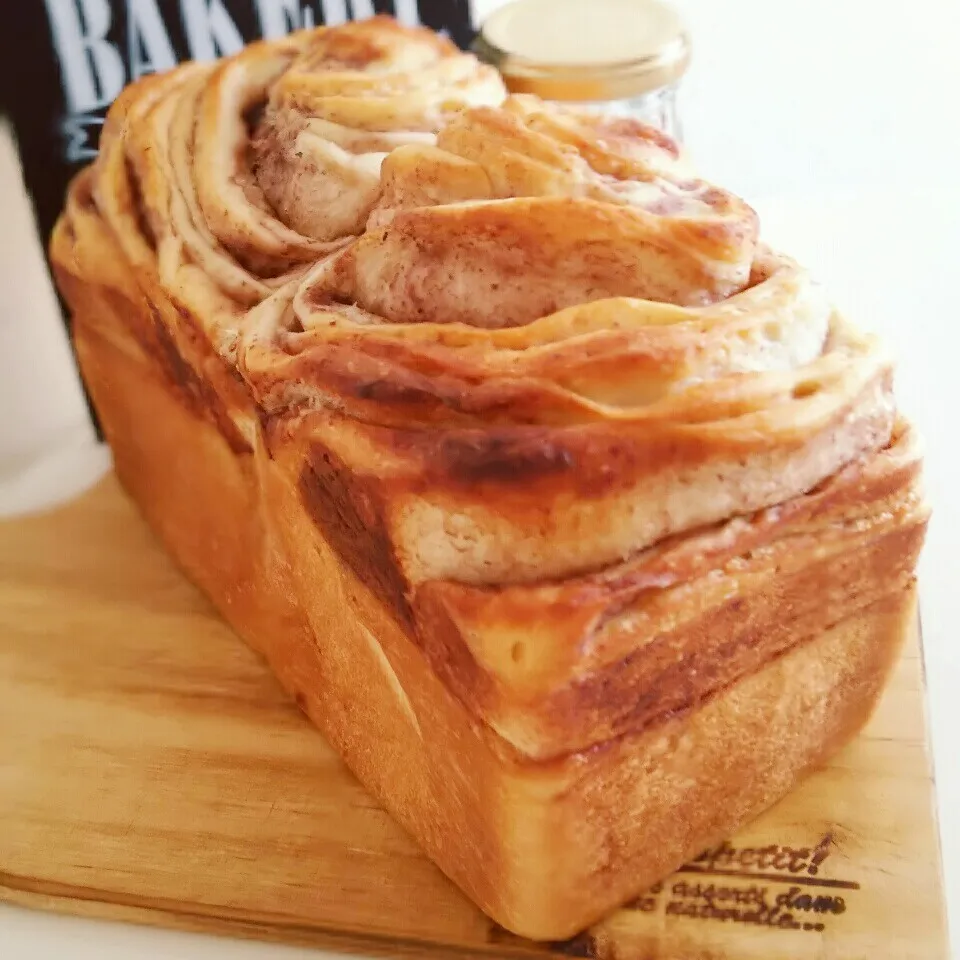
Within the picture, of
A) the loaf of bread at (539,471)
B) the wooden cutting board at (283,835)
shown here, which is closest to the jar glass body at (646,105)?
the loaf of bread at (539,471)

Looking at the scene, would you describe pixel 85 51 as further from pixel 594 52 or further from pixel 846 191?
pixel 846 191

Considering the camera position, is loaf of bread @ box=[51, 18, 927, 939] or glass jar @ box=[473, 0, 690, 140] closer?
loaf of bread @ box=[51, 18, 927, 939]

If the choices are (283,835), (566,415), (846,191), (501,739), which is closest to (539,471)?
(566,415)

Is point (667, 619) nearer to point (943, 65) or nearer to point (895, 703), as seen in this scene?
point (895, 703)

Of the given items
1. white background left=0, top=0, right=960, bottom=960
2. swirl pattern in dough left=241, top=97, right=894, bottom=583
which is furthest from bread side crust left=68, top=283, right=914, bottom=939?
white background left=0, top=0, right=960, bottom=960

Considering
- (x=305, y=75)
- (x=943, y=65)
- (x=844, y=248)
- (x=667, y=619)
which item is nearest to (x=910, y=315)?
(x=844, y=248)

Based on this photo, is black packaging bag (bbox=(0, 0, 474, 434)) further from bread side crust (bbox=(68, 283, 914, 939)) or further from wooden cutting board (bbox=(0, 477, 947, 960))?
wooden cutting board (bbox=(0, 477, 947, 960))
